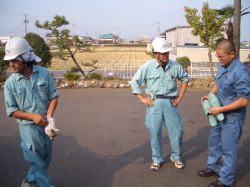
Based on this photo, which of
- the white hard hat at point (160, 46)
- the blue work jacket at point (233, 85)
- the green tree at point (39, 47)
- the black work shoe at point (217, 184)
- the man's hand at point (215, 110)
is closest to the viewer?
the blue work jacket at point (233, 85)

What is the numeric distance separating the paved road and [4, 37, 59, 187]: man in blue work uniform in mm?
832

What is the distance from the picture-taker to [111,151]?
4.43 m

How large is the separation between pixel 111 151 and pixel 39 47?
7.34m

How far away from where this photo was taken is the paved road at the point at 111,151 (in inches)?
139

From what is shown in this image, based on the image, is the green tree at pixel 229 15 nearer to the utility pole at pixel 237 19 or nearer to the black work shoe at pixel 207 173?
the utility pole at pixel 237 19

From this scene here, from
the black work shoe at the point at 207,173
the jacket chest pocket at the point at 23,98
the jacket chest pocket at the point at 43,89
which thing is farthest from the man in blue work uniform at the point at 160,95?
the jacket chest pocket at the point at 23,98

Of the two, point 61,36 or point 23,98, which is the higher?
point 61,36

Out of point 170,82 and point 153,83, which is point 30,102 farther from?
point 170,82

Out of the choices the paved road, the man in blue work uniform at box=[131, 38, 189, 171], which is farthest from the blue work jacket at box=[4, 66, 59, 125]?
the man in blue work uniform at box=[131, 38, 189, 171]

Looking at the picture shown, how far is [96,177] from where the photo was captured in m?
3.60

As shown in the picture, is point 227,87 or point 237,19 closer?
point 227,87

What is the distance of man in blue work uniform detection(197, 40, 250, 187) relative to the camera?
2949 millimetres

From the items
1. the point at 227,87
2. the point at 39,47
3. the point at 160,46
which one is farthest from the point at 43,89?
the point at 39,47

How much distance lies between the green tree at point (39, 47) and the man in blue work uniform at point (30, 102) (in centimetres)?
797
